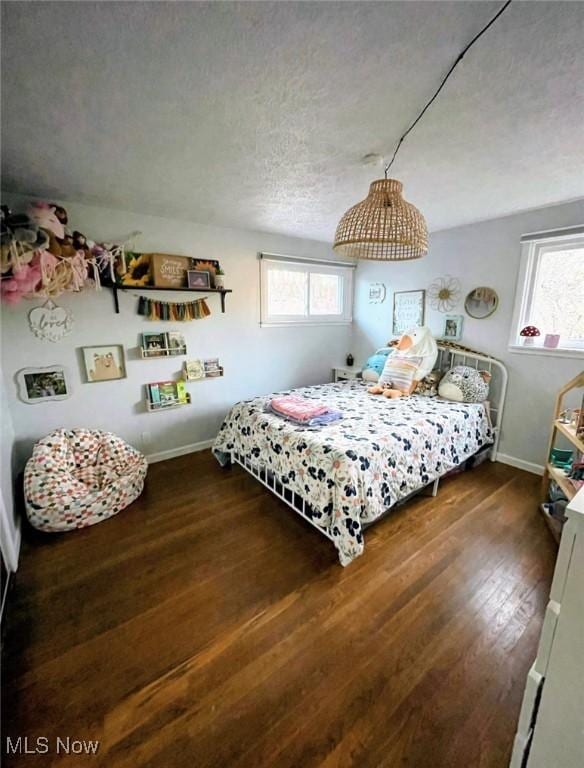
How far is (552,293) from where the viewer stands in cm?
262

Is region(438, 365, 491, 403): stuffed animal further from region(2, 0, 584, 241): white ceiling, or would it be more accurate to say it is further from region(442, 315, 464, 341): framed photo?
region(2, 0, 584, 241): white ceiling

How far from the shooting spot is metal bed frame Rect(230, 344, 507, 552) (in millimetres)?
2191

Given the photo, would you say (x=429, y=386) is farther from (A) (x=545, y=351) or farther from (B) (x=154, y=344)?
(B) (x=154, y=344)

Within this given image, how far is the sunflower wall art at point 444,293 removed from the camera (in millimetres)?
3145

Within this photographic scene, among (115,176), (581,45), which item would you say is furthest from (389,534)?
(115,176)

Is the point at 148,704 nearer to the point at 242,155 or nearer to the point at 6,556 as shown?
the point at 6,556

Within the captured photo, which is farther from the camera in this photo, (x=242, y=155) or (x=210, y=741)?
(x=242, y=155)

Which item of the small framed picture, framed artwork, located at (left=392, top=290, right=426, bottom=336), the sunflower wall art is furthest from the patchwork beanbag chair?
the sunflower wall art

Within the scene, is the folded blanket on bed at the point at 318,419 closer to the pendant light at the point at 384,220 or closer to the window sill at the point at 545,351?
the pendant light at the point at 384,220

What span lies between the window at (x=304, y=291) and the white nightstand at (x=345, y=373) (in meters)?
0.64

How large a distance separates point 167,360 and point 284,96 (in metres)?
2.25

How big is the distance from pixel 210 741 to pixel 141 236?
308 centimetres

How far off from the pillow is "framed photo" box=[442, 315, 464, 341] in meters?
0.48

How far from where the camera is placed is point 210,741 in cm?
105
